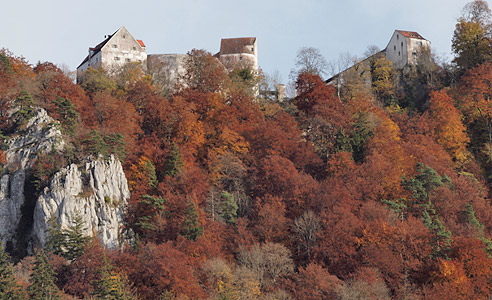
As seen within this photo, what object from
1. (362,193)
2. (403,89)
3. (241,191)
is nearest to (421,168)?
(362,193)

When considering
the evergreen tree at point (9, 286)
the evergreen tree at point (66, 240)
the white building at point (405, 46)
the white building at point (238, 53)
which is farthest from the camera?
the white building at point (405, 46)

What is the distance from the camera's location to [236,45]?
79062 millimetres

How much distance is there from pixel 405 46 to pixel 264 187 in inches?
1374

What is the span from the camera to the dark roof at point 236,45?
257ft

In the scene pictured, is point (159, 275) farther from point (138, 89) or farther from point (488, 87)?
point (488, 87)

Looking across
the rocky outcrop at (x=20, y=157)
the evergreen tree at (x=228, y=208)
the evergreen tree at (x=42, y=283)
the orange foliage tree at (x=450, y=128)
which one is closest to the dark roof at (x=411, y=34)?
the orange foliage tree at (x=450, y=128)

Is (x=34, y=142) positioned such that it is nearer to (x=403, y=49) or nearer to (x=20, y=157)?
(x=20, y=157)

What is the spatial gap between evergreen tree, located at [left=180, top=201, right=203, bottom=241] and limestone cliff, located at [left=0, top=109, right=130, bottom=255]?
5.01 m

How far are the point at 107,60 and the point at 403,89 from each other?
112ft

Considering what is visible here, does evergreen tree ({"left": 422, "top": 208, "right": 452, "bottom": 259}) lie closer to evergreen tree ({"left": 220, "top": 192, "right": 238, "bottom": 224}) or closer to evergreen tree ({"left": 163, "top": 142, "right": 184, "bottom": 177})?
evergreen tree ({"left": 220, "top": 192, "right": 238, "bottom": 224})

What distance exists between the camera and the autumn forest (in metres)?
42.7

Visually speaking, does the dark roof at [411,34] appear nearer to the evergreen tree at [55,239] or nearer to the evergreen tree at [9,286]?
the evergreen tree at [55,239]

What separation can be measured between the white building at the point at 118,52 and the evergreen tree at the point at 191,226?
1280 inches

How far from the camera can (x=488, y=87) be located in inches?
2584
